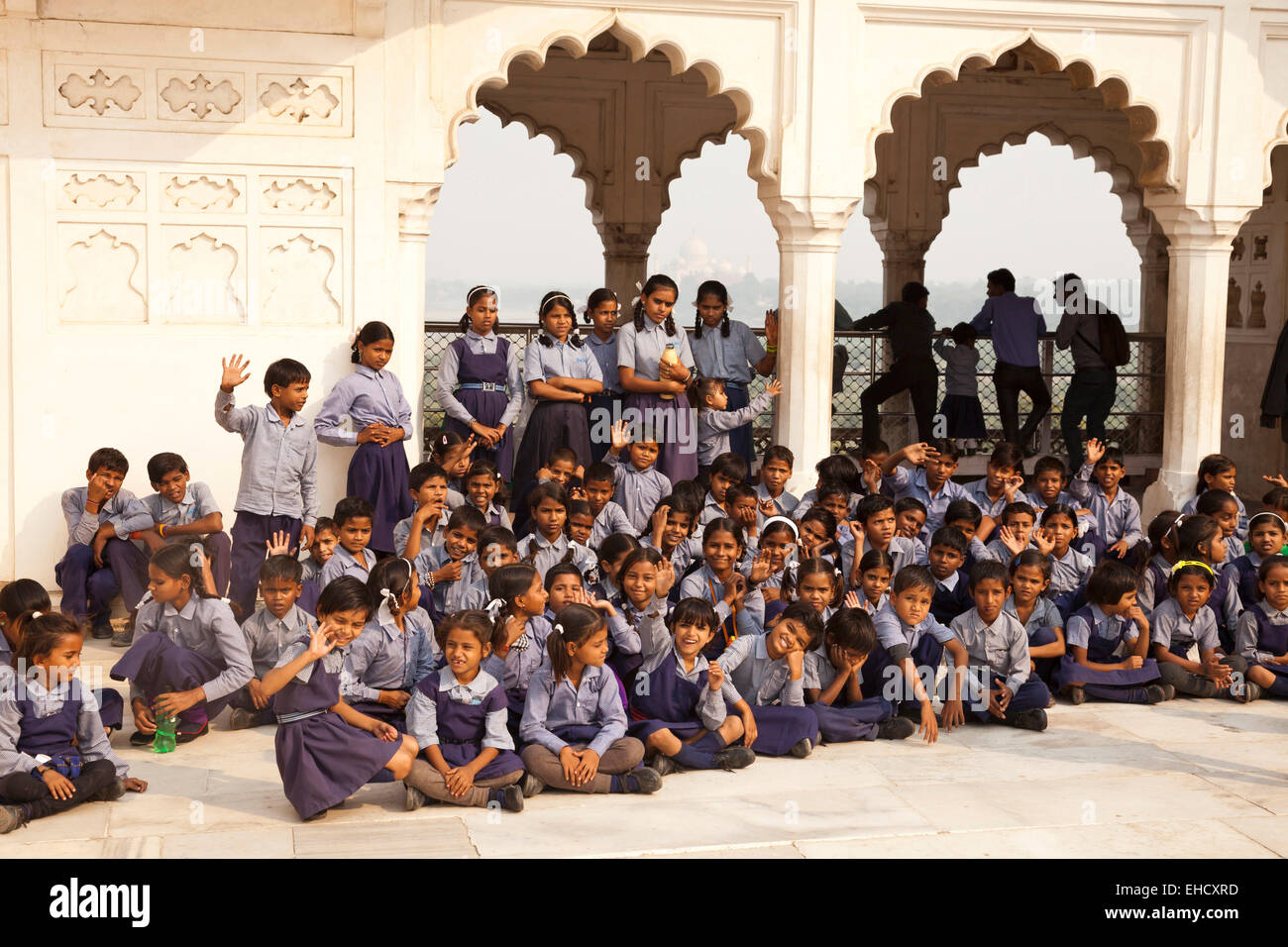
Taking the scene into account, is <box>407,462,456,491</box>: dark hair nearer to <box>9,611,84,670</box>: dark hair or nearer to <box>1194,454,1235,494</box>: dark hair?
<box>9,611,84,670</box>: dark hair

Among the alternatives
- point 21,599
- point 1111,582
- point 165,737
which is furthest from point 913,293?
point 21,599

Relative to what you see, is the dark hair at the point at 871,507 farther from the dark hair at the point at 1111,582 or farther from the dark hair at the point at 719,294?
the dark hair at the point at 719,294

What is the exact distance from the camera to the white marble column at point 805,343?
8078mm

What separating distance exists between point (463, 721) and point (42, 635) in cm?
132

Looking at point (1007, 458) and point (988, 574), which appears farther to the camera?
point (1007, 458)

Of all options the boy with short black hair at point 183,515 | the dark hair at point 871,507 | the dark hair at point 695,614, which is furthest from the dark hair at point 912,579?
the boy with short black hair at point 183,515

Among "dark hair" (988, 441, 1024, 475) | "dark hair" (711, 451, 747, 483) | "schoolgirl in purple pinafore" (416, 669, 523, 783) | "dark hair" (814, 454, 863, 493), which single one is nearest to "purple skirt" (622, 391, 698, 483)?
"dark hair" (711, 451, 747, 483)

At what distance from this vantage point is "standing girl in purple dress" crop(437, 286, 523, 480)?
737 cm

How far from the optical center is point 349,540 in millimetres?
5887

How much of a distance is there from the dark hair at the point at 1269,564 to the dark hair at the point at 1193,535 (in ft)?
0.91

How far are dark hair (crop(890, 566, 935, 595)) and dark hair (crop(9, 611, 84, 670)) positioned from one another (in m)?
2.95

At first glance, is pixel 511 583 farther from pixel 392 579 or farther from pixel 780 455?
pixel 780 455

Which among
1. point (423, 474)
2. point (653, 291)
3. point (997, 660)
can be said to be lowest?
point (997, 660)

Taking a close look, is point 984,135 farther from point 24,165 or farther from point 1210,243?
point 24,165
